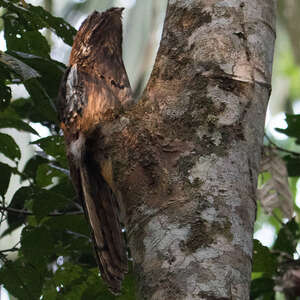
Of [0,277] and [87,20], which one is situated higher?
[87,20]

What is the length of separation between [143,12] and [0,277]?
17.1 feet

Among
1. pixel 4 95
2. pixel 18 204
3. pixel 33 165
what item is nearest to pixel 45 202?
pixel 18 204

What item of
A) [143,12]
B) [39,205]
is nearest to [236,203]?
[39,205]

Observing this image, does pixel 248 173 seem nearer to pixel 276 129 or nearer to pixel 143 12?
pixel 276 129

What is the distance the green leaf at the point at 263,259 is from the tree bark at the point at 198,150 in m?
0.69

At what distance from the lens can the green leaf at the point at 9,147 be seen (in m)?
3.01

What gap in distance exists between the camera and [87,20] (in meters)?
3.13

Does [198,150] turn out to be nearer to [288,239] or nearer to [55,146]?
[55,146]

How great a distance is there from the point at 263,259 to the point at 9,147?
1277mm

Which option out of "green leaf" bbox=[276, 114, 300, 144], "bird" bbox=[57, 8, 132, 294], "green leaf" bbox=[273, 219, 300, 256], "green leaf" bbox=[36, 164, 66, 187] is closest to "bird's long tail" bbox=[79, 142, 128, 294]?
"bird" bbox=[57, 8, 132, 294]

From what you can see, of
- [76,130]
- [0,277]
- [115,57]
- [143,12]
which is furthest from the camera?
[143,12]

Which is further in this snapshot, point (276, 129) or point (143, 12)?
point (143, 12)

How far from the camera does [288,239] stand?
3.05 meters

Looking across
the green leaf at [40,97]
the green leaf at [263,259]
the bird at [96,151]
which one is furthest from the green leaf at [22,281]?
the green leaf at [263,259]
